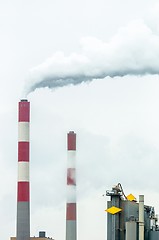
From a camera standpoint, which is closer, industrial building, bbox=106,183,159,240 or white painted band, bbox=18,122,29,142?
industrial building, bbox=106,183,159,240

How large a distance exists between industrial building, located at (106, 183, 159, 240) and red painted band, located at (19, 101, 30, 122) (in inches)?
320

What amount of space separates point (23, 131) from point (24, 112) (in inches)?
31.8

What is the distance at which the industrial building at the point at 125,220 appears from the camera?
34.3m

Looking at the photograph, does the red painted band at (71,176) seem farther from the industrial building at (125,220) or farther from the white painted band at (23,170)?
the industrial building at (125,220)

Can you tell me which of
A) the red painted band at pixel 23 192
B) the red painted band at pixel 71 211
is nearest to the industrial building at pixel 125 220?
the red painted band at pixel 23 192

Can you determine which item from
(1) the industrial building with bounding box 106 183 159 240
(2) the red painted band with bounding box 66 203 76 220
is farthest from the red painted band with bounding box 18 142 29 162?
(1) the industrial building with bounding box 106 183 159 240

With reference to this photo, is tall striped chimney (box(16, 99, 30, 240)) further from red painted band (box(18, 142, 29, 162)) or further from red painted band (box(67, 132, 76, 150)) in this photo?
red painted band (box(67, 132, 76, 150))

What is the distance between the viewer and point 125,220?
34781mm

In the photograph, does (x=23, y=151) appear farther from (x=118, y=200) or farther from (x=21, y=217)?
(x=118, y=200)

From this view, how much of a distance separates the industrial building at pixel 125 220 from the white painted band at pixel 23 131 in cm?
800

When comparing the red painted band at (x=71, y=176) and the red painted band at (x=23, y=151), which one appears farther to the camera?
the red painted band at (x=71, y=176)

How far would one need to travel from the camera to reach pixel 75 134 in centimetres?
4609

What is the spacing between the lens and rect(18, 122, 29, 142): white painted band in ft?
138

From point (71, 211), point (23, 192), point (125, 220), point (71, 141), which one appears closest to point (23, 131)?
point (23, 192)
